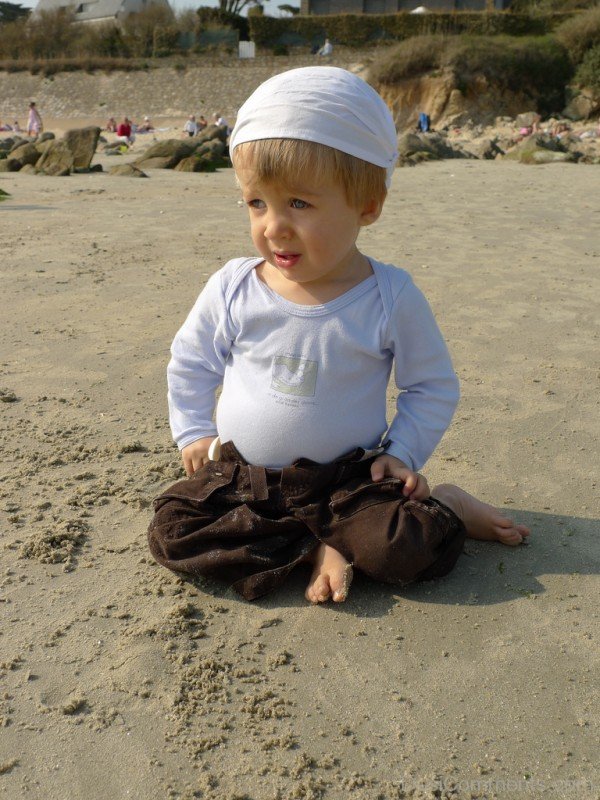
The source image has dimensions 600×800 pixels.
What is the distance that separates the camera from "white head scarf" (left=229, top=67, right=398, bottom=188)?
2.11 m

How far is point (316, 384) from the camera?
235 cm

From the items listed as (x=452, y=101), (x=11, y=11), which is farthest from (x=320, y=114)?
(x=11, y=11)

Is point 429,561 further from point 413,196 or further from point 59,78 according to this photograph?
point 59,78

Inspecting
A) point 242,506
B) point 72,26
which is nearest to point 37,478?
point 242,506

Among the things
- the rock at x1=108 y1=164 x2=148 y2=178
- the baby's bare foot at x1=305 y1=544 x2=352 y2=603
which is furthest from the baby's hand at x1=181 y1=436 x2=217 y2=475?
the rock at x1=108 y1=164 x2=148 y2=178

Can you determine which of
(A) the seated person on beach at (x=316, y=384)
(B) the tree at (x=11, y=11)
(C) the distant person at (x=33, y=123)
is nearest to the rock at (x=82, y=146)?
(A) the seated person on beach at (x=316, y=384)

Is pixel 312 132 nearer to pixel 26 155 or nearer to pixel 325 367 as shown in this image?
pixel 325 367

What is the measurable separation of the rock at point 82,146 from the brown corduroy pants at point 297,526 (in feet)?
45.8

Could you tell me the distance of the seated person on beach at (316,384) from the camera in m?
2.17

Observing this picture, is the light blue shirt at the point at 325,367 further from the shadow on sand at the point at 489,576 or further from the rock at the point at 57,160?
the rock at the point at 57,160

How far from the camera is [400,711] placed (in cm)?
185

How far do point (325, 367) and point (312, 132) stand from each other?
0.62 metres

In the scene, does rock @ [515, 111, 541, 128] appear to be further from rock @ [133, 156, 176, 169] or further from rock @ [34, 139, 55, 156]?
rock @ [34, 139, 55, 156]

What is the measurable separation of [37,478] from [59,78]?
1846 inches
